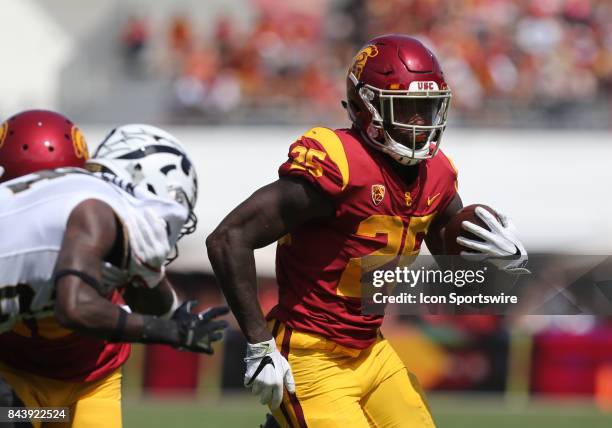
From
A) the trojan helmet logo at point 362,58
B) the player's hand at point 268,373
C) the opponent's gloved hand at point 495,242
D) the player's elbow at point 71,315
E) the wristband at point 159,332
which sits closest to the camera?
the player's elbow at point 71,315

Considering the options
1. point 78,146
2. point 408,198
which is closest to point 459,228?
point 408,198

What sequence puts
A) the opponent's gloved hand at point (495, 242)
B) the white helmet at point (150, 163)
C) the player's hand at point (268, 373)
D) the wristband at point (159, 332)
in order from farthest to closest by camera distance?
the opponent's gloved hand at point (495, 242) < the white helmet at point (150, 163) < the player's hand at point (268, 373) < the wristband at point (159, 332)

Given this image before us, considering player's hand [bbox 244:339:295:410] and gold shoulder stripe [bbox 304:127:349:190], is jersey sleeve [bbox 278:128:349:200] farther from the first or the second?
player's hand [bbox 244:339:295:410]

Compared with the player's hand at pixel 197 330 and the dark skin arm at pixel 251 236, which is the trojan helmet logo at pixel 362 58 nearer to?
the dark skin arm at pixel 251 236

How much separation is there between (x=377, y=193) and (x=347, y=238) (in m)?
0.21

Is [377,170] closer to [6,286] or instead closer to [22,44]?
[6,286]

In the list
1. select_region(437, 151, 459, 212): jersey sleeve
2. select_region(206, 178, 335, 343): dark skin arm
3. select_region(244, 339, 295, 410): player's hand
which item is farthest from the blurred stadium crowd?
select_region(244, 339, 295, 410): player's hand

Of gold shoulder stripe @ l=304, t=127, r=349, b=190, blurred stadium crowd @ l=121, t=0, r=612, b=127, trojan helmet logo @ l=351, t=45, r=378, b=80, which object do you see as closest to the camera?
gold shoulder stripe @ l=304, t=127, r=349, b=190

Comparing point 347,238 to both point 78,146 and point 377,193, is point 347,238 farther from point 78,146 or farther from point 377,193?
point 78,146

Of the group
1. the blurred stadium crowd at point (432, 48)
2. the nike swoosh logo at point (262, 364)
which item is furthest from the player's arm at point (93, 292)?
the blurred stadium crowd at point (432, 48)

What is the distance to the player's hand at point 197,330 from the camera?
3.61 meters

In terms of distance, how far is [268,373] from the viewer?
401 cm

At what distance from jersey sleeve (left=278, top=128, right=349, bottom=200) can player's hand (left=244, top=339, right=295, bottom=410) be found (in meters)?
0.60

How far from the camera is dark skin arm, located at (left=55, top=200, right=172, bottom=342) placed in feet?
11.1
